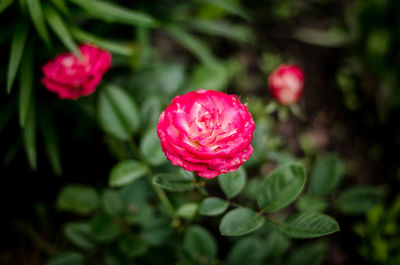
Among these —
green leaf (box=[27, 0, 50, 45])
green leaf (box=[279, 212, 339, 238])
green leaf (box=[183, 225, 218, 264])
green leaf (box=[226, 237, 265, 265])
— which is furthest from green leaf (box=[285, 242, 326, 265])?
green leaf (box=[27, 0, 50, 45])

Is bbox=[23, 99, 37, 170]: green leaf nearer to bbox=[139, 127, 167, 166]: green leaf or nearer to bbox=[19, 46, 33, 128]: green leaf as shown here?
bbox=[19, 46, 33, 128]: green leaf

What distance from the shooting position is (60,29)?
2.58 feet

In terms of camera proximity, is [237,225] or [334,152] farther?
[334,152]

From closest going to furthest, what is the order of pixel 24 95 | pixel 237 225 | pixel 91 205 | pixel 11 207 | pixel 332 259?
pixel 237 225, pixel 24 95, pixel 91 205, pixel 11 207, pixel 332 259

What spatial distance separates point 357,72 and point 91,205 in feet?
5.40

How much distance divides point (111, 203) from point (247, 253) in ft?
1.48

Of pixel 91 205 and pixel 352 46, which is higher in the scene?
pixel 352 46

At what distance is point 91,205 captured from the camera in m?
0.99

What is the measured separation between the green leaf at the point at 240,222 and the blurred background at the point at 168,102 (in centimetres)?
→ 14

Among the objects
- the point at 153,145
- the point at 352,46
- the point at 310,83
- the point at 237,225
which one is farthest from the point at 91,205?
the point at 352,46

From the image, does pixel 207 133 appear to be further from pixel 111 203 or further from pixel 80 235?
pixel 80 235

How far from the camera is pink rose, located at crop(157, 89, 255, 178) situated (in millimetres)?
555

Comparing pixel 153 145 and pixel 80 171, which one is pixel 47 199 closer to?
pixel 80 171

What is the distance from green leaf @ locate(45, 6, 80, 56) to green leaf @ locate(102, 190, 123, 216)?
1.40ft
